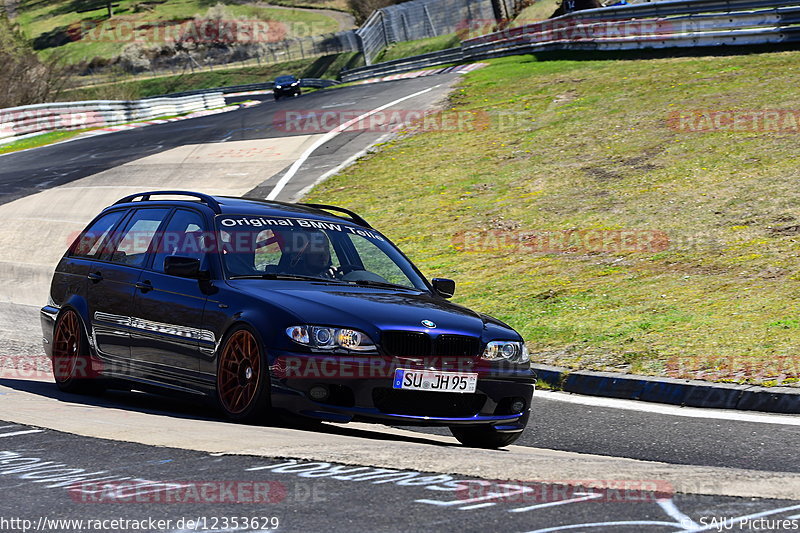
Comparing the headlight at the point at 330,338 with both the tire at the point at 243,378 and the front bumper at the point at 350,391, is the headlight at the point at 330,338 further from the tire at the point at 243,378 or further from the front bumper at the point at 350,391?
the tire at the point at 243,378

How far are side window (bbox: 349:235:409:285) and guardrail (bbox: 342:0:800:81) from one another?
21783 millimetres

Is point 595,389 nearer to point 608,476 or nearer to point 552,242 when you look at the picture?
point 608,476

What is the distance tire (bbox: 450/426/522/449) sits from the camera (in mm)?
7291

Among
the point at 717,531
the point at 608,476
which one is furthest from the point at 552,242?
→ the point at 717,531

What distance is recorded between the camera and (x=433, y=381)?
6883 millimetres

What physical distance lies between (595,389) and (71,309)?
14.4 feet
